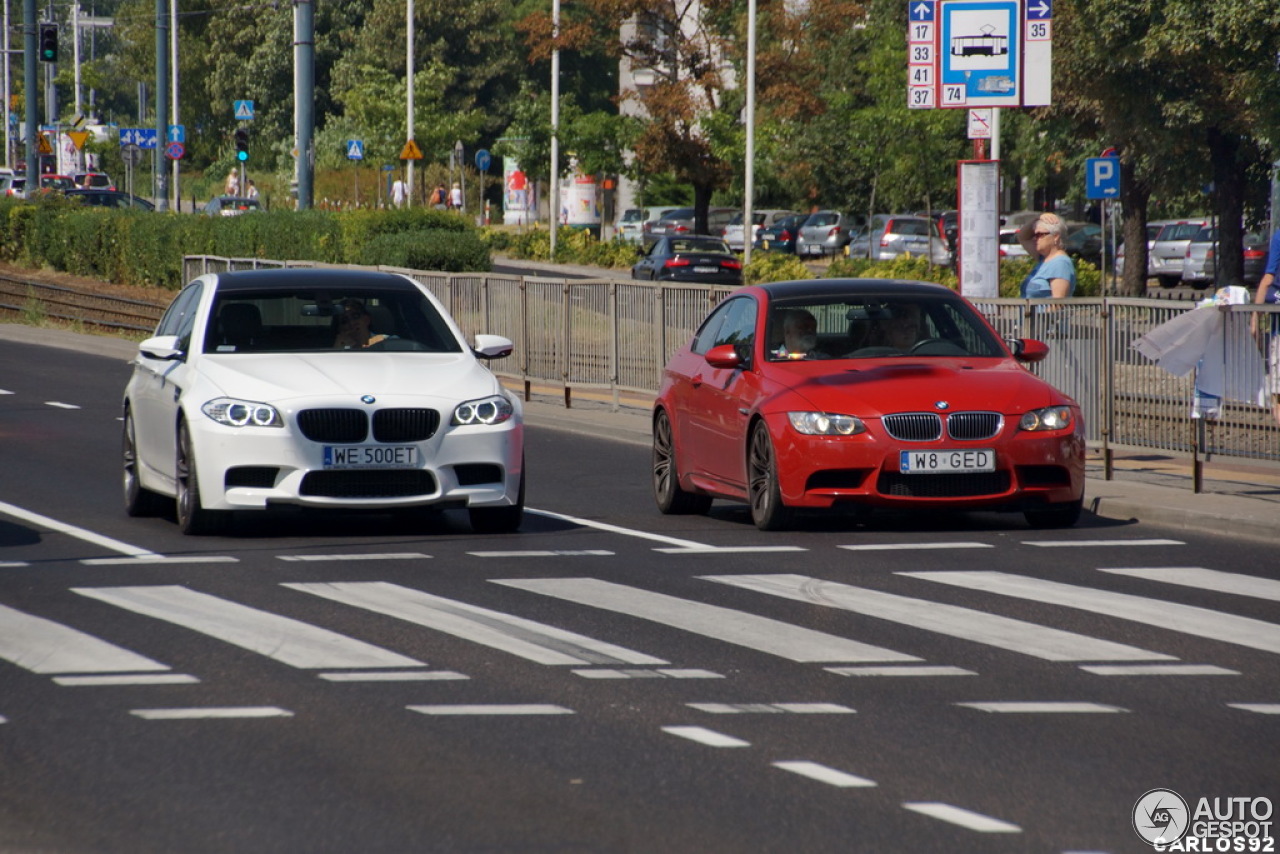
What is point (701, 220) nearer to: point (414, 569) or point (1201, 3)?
point (1201, 3)

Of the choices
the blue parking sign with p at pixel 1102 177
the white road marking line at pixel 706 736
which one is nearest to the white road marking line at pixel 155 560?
the white road marking line at pixel 706 736

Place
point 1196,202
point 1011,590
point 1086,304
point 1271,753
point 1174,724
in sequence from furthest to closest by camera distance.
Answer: point 1196,202
point 1086,304
point 1011,590
point 1174,724
point 1271,753

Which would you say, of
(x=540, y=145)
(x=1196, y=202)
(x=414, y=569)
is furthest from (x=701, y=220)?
(x=414, y=569)

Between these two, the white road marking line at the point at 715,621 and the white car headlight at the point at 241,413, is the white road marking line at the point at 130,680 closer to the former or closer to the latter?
the white road marking line at the point at 715,621

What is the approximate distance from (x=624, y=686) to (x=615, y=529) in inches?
210

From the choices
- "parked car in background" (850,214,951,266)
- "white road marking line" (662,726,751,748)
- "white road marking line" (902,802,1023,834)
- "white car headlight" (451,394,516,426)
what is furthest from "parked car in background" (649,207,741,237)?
"white road marking line" (902,802,1023,834)

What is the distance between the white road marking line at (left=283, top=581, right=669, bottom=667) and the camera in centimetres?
820

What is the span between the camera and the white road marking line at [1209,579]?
33.3ft

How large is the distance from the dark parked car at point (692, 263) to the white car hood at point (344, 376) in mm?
36677

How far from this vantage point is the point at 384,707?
7137 millimetres

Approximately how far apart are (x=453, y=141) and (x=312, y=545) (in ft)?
250

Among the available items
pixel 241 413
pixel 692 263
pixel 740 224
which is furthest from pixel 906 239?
pixel 241 413

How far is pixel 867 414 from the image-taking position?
12094 mm

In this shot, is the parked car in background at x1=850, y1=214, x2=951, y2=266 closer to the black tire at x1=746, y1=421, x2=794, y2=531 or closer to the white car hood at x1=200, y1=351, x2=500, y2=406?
the black tire at x1=746, y1=421, x2=794, y2=531
